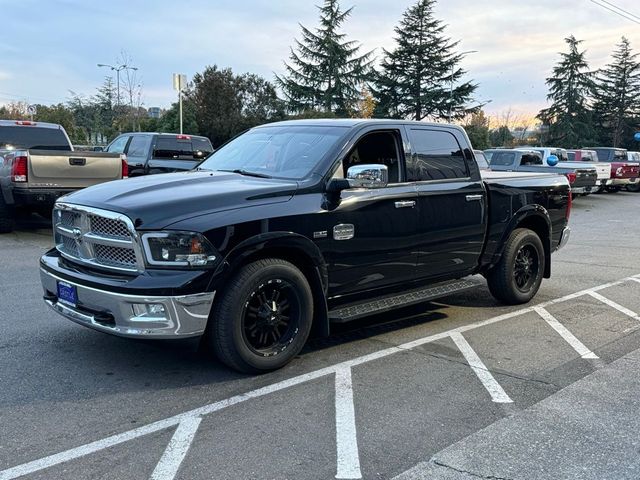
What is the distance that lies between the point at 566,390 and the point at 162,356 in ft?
10.0

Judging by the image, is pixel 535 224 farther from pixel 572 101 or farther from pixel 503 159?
pixel 572 101

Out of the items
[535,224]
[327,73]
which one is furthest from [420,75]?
[535,224]

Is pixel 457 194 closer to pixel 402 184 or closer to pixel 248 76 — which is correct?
pixel 402 184

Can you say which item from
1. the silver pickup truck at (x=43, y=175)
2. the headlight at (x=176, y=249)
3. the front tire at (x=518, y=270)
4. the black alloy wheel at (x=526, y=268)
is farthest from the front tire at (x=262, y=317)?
the silver pickup truck at (x=43, y=175)

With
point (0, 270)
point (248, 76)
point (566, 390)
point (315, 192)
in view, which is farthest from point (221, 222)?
point (248, 76)

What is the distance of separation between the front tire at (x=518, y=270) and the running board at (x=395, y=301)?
0.46 m

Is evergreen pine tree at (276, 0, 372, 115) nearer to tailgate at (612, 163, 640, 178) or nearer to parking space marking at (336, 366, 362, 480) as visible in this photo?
tailgate at (612, 163, 640, 178)

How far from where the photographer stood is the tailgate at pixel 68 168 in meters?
10.2

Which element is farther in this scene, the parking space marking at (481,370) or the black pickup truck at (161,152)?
the black pickup truck at (161,152)

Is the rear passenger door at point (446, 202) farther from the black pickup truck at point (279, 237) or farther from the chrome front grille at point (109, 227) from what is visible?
the chrome front grille at point (109, 227)

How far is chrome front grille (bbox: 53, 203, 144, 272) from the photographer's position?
13.5 ft

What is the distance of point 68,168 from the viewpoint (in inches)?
409

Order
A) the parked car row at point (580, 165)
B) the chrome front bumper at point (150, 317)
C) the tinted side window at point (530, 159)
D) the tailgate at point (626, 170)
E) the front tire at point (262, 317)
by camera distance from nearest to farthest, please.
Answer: the chrome front bumper at point (150, 317) < the front tire at point (262, 317) < the parked car row at point (580, 165) < the tinted side window at point (530, 159) < the tailgate at point (626, 170)

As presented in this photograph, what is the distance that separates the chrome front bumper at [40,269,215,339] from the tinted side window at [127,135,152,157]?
11368 millimetres
